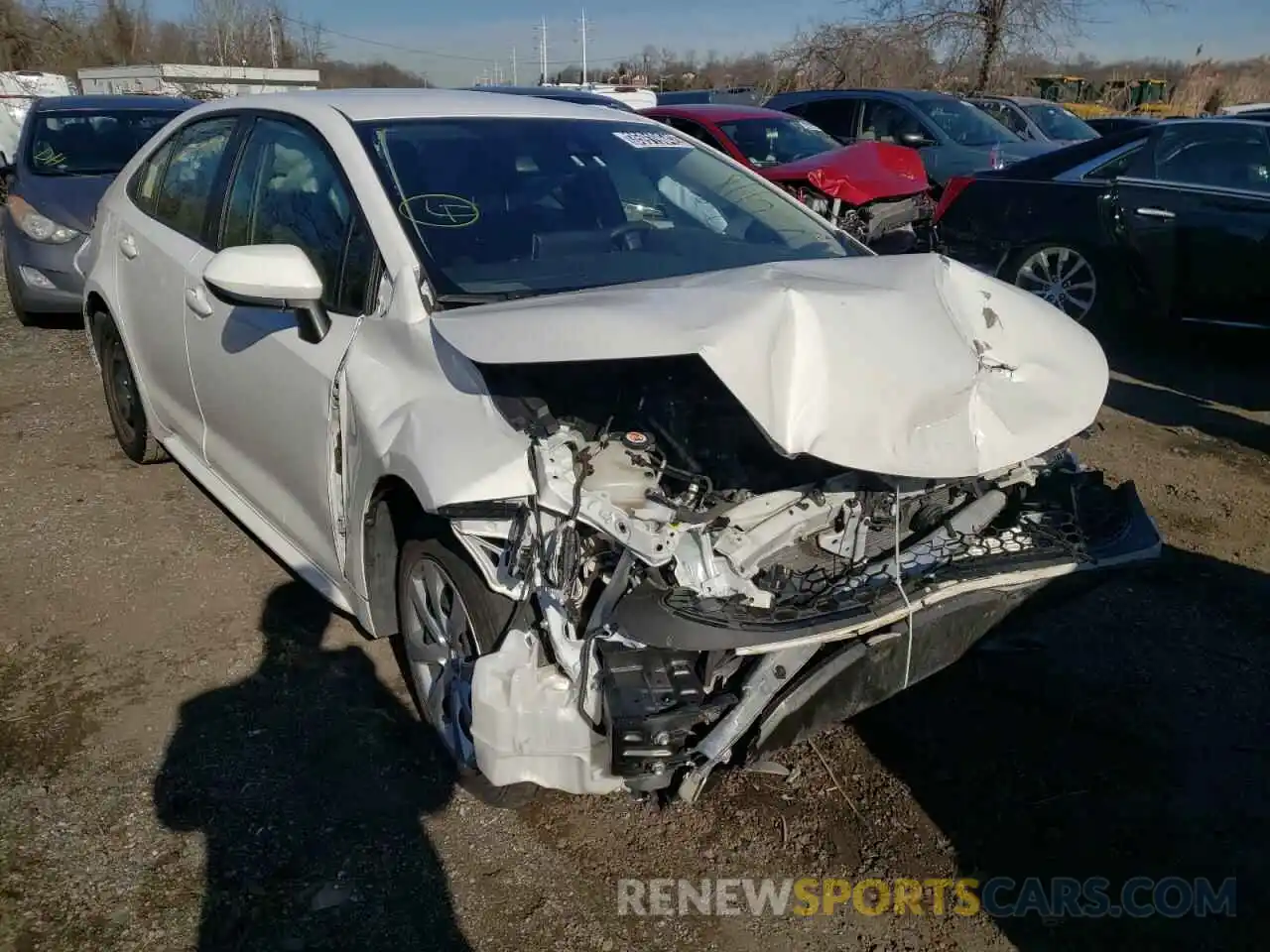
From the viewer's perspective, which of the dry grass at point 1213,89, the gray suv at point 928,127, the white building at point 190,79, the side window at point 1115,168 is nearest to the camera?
the side window at point 1115,168

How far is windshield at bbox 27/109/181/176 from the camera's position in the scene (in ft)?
27.3

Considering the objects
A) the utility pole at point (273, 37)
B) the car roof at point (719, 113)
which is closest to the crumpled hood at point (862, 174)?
the car roof at point (719, 113)

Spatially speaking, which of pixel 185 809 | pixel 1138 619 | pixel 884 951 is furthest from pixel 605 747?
pixel 1138 619

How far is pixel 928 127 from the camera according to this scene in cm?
1142

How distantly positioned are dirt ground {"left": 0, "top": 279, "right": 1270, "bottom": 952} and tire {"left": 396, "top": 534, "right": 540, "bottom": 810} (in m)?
0.09

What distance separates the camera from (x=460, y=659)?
2.75 meters

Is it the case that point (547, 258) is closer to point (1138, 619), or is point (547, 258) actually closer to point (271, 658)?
point (271, 658)

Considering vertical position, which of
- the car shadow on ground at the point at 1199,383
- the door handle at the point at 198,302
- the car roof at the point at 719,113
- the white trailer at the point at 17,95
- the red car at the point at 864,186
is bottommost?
the car shadow on ground at the point at 1199,383

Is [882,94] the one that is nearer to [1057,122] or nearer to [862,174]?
[1057,122]

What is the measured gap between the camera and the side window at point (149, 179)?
4.42 m

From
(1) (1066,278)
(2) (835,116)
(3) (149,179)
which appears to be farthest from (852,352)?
(2) (835,116)

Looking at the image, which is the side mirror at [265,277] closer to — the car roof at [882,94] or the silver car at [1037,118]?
the car roof at [882,94]

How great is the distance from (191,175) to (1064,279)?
5.86 meters

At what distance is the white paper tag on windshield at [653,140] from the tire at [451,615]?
175 cm
